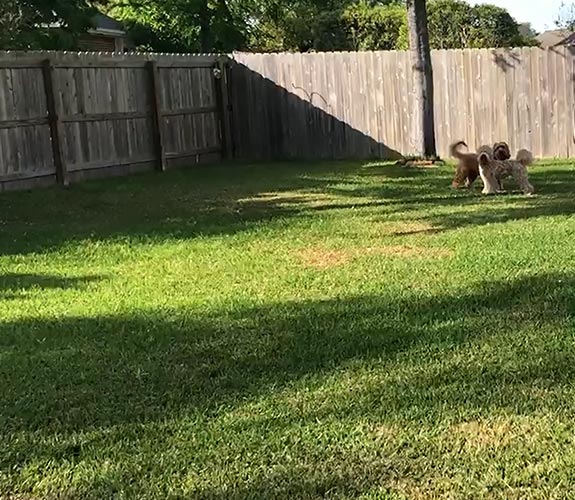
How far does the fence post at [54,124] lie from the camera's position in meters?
11.5

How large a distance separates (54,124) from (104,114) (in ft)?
3.79

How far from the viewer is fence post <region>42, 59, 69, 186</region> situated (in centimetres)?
1153

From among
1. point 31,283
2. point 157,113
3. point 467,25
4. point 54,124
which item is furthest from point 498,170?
point 467,25

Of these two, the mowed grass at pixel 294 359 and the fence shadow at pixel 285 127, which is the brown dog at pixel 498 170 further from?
the fence shadow at pixel 285 127

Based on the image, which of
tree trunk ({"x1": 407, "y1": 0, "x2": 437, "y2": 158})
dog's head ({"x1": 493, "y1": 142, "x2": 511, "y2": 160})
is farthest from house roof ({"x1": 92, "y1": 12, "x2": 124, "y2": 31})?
dog's head ({"x1": 493, "y1": 142, "x2": 511, "y2": 160})

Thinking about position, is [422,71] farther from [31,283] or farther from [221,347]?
[221,347]

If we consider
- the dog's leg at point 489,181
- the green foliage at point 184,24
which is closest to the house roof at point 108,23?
the green foliage at point 184,24

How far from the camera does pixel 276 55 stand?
49.5ft

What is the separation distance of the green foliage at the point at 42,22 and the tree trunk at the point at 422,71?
23.5 feet

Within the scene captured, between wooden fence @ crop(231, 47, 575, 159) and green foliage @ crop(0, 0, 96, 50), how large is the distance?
414 centimetres

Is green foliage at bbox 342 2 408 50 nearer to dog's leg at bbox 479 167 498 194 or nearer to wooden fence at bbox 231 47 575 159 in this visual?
wooden fence at bbox 231 47 575 159

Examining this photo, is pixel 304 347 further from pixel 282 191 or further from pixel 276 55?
pixel 276 55

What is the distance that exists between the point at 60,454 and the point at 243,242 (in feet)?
13.1

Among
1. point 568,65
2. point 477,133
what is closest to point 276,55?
point 477,133
